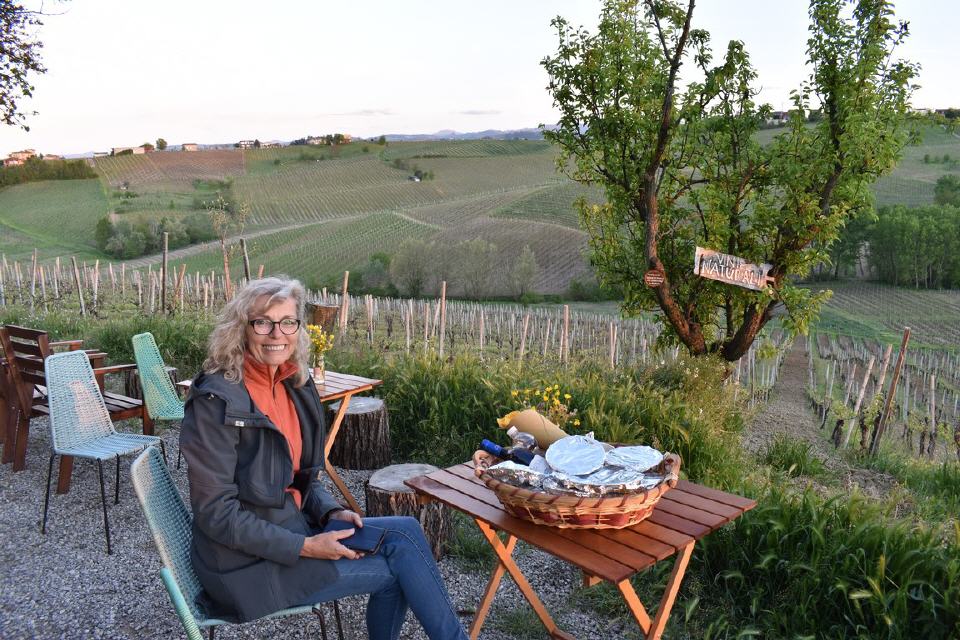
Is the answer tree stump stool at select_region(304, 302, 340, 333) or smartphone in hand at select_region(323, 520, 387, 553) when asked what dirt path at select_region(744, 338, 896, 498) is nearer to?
smartphone in hand at select_region(323, 520, 387, 553)

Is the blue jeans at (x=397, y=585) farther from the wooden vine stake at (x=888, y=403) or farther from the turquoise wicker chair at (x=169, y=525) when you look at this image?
the wooden vine stake at (x=888, y=403)

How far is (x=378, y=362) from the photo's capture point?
6379 mm

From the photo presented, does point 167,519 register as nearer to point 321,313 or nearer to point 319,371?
point 319,371

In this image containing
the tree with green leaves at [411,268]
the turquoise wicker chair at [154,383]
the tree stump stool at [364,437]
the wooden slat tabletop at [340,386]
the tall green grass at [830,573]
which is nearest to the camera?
the tall green grass at [830,573]

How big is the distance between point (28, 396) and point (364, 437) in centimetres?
227

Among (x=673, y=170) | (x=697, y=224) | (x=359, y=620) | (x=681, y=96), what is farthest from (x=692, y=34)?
(x=359, y=620)

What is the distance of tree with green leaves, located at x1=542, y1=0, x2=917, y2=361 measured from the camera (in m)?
5.68

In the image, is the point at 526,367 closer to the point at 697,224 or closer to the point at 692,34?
the point at 697,224

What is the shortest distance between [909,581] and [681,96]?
4.59 metres

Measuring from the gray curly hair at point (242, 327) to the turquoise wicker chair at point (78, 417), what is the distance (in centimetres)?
199

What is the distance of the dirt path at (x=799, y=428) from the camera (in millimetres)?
7609

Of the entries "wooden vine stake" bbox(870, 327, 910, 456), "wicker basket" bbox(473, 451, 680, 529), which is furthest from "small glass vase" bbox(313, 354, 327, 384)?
"wooden vine stake" bbox(870, 327, 910, 456)

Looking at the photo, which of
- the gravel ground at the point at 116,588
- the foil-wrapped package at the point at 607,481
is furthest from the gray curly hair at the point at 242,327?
the gravel ground at the point at 116,588

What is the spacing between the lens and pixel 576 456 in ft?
6.89
